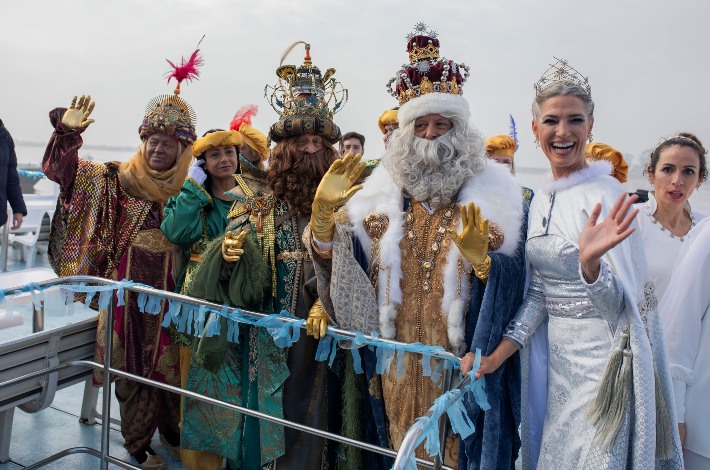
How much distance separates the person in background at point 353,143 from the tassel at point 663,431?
444cm

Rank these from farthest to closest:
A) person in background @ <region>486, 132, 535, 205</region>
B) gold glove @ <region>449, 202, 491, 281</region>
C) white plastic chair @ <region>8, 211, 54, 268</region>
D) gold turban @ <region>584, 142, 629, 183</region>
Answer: white plastic chair @ <region>8, 211, 54, 268</region>, person in background @ <region>486, 132, 535, 205</region>, gold turban @ <region>584, 142, 629, 183</region>, gold glove @ <region>449, 202, 491, 281</region>

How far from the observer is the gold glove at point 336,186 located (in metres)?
2.45

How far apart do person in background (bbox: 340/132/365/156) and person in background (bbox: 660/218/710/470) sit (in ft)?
13.1

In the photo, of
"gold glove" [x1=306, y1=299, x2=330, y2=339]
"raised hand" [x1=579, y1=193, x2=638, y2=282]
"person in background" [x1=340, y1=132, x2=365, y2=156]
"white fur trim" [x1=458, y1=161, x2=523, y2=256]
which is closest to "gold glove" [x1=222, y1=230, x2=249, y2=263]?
"gold glove" [x1=306, y1=299, x2=330, y2=339]

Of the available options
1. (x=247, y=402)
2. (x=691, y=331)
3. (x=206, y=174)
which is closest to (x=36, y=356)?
(x=247, y=402)

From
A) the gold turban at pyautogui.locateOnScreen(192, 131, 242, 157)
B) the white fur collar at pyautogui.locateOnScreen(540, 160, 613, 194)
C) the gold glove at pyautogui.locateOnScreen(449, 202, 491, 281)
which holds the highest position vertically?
the gold turban at pyautogui.locateOnScreen(192, 131, 242, 157)

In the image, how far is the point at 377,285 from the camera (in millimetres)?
2582

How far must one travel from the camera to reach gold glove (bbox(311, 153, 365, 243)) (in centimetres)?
245

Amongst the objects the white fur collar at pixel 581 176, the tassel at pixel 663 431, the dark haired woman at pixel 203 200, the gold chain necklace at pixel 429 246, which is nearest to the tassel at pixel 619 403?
the tassel at pixel 663 431

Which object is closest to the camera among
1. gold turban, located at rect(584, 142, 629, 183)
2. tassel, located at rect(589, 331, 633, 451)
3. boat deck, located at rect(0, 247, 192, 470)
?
tassel, located at rect(589, 331, 633, 451)

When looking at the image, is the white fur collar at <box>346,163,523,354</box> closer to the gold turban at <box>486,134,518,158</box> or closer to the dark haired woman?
the dark haired woman

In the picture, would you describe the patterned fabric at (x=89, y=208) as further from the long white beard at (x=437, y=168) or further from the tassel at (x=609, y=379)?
the tassel at (x=609, y=379)

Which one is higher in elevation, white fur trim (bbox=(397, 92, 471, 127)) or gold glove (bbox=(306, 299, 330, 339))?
white fur trim (bbox=(397, 92, 471, 127))

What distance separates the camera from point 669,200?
2.81m
